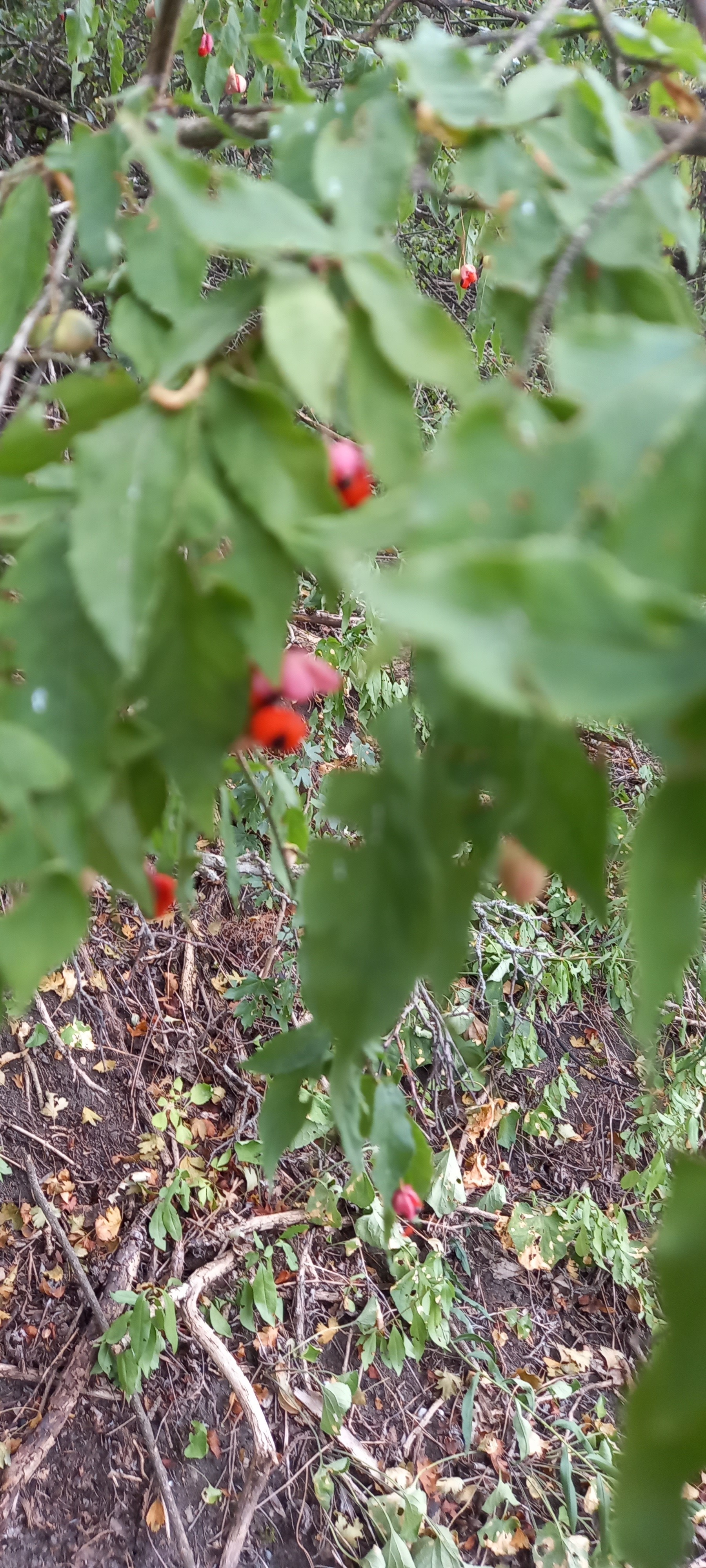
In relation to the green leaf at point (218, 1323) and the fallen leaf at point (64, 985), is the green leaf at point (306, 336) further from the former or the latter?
the fallen leaf at point (64, 985)

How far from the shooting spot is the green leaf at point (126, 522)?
0.38m

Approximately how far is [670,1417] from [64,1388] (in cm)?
201

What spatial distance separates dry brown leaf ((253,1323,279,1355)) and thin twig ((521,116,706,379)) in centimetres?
225

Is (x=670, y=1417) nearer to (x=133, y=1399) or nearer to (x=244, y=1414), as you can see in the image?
(x=133, y=1399)

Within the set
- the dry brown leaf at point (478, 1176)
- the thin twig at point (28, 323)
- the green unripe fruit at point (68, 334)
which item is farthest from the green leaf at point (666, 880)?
the dry brown leaf at point (478, 1176)

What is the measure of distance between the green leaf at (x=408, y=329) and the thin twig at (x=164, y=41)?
503 millimetres

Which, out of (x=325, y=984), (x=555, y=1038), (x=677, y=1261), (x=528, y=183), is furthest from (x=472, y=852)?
(x=555, y=1038)

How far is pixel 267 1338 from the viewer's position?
2.11 m

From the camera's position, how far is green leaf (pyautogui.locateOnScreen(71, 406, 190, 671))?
378mm

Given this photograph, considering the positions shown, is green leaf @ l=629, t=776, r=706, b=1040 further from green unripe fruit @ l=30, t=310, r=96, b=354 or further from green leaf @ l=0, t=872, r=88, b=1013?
green unripe fruit @ l=30, t=310, r=96, b=354

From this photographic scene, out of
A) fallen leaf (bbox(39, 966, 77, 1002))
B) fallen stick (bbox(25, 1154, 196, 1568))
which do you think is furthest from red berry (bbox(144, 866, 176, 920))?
fallen leaf (bbox(39, 966, 77, 1002))

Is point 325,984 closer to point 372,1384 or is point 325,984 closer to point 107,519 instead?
point 107,519

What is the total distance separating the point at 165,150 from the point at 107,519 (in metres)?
0.23

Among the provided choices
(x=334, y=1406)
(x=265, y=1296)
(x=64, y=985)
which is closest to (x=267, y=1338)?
(x=265, y=1296)
